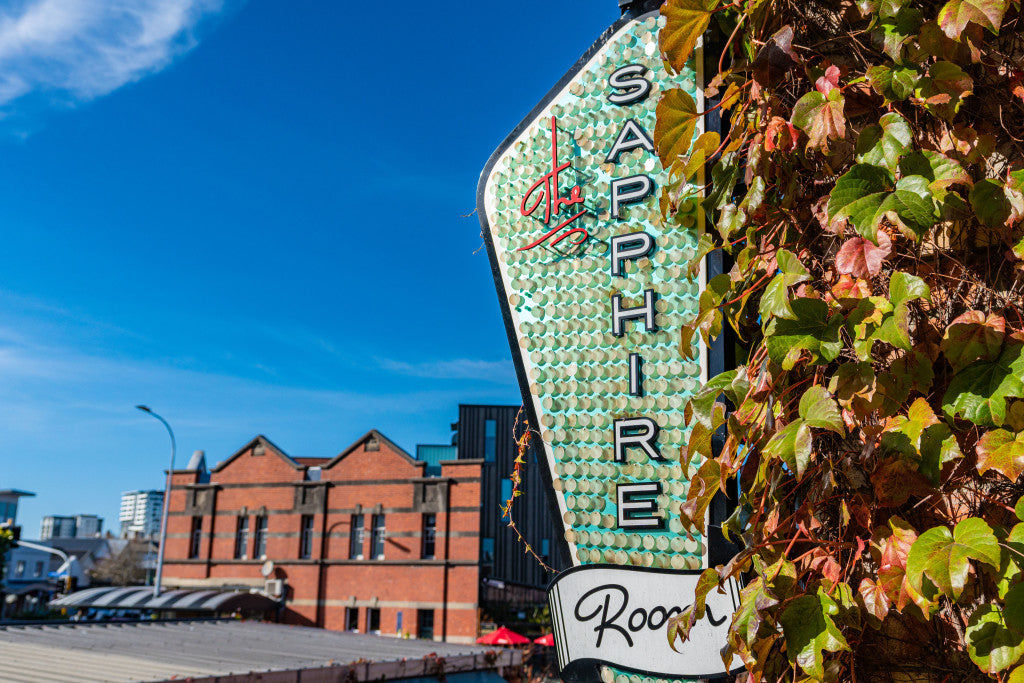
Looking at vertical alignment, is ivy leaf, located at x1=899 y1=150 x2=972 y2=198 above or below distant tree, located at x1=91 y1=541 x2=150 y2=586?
above

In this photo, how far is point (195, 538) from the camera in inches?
1612

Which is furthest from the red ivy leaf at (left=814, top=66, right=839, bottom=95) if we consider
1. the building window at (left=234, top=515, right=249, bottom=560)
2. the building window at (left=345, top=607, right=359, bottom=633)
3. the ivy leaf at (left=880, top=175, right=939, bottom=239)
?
the building window at (left=234, top=515, right=249, bottom=560)

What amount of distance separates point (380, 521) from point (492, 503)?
5.78 meters

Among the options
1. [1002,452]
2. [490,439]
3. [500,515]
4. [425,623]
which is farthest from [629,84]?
[490,439]

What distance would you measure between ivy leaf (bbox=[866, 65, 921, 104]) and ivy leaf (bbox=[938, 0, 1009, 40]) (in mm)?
157

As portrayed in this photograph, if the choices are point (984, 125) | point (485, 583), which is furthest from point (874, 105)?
point (485, 583)

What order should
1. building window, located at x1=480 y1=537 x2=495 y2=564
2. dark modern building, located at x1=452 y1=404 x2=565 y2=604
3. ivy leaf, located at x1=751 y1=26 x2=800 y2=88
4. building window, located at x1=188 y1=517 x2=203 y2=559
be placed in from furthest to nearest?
building window, located at x1=480 y1=537 x2=495 y2=564 < building window, located at x1=188 y1=517 x2=203 y2=559 < dark modern building, located at x1=452 y1=404 x2=565 y2=604 < ivy leaf, located at x1=751 y1=26 x2=800 y2=88

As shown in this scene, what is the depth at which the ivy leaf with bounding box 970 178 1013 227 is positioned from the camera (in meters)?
2.07

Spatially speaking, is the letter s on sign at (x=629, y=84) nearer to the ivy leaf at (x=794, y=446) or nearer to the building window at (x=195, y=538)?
the ivy leaf at (x=794, y=446)

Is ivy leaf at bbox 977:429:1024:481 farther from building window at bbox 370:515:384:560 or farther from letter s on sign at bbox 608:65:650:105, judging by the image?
building window at bbox 370:515:384:560

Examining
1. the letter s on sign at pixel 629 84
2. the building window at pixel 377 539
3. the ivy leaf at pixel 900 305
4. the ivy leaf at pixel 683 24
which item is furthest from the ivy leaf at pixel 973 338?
the building window at pixel 377 539

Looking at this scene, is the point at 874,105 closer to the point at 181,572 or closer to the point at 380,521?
the point at 380,521

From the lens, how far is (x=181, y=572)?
4050cm

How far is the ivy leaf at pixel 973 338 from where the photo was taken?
6.63ft
